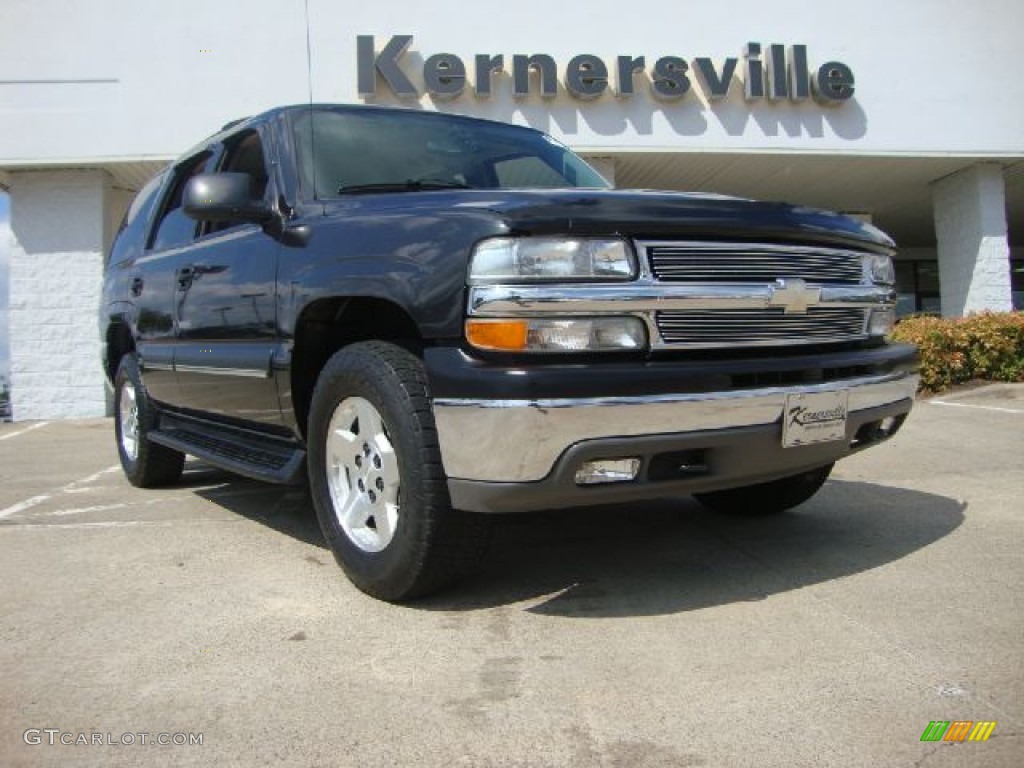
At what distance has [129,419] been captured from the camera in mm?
5340

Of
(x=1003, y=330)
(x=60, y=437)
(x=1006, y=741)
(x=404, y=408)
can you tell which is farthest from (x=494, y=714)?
(x=1003, y=330)

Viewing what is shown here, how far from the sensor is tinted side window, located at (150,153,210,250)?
14.3 feet

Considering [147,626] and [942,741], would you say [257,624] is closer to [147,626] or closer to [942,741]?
[147,626]

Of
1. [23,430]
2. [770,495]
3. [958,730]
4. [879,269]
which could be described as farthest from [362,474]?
[23,430]

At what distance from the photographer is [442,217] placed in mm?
2535

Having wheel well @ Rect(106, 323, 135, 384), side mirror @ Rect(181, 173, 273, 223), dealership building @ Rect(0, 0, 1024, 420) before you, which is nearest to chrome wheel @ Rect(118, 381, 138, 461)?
wheel well @ Rect(106, 323, 135, 384)

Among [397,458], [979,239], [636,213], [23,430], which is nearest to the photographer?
[636,213]

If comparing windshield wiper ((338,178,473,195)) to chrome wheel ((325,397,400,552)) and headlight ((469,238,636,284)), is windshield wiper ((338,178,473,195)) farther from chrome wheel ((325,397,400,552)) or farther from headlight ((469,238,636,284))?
headlight ((469,238,636,284))

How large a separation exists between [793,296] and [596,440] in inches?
36.5

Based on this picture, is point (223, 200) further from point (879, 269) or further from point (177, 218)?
point (879, 269)

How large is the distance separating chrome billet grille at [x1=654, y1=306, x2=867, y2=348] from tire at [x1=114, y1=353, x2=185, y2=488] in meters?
3.51

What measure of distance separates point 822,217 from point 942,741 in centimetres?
181

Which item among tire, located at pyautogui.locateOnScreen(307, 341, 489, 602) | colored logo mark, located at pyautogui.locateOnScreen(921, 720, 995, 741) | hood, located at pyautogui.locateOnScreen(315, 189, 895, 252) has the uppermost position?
hood, located at pyautogui.locateOnScreen(315, 189, 895, 252)

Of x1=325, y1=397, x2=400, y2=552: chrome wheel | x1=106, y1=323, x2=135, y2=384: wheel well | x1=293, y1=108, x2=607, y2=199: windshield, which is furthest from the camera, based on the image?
x1=106, y1=323, x2=135, y2=384: wheel well
